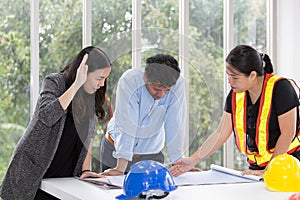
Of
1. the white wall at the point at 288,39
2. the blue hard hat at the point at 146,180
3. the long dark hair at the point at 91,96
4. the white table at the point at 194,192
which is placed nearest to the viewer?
the blue hard hat at the point at 146,180

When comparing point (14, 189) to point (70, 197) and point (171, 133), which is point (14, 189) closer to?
point (70, 197)

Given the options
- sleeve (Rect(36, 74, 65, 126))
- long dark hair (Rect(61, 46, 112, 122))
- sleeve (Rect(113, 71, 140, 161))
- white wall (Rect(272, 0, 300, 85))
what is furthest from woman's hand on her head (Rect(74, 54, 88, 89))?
white wall (Rect(272, 0, 300, 85))

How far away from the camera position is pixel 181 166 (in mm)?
2842

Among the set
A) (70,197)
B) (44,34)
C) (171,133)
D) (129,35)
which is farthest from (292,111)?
(44,34)

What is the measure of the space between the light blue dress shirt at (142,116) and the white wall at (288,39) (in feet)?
8.09

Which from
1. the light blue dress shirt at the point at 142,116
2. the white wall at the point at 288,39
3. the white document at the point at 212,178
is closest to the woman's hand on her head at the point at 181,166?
the white document at the point at 212,178

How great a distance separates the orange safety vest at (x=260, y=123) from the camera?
10.1 ft

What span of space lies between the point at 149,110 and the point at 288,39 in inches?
107

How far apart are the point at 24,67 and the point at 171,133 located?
1613mm

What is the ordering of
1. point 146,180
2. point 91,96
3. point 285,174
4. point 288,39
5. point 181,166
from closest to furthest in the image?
→ point 146,180 < point 285,174 < point 91,96 < point 181,166 < point 288,39

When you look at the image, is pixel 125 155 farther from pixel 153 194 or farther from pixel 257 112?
pixel 257 112

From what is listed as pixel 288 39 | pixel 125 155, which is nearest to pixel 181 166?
pixel 125 155

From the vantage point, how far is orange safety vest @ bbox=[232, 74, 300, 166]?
307cm

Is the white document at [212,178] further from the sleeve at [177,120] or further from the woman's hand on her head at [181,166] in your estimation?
the sleeve at [177,120]
